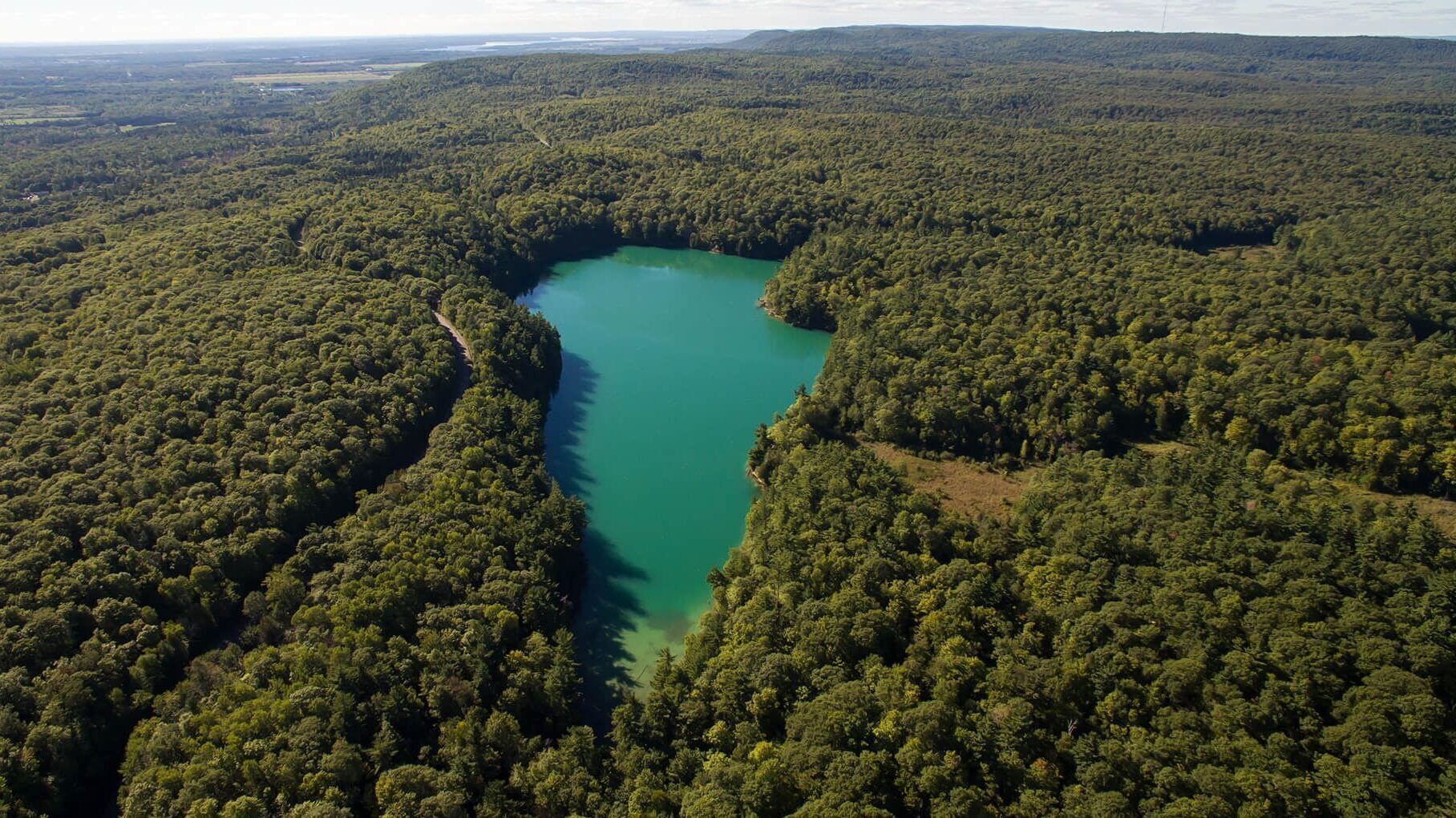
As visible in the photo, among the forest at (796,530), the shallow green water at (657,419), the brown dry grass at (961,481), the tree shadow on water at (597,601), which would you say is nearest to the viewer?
the forest at (796,530)

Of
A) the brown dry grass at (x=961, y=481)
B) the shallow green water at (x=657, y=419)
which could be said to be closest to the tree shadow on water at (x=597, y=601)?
the shallow green water at (x=657, y=419)

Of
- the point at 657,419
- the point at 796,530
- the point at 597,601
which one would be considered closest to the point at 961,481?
the point at 796,530

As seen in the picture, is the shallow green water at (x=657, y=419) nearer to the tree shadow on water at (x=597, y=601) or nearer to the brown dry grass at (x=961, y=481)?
the tree shadow on water at (x=597, y=601)

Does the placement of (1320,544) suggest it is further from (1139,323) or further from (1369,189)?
(1369,189)

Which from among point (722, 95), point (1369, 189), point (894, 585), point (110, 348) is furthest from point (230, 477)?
point (722, 95)

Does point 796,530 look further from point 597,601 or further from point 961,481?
point 961,481

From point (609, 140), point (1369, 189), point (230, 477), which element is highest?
point (609, 140)
